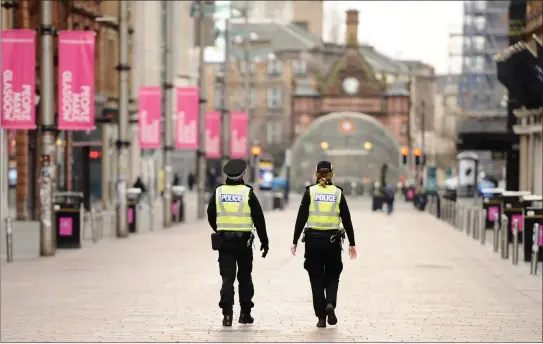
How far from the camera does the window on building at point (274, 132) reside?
423ft

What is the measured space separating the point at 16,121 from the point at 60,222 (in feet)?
8.82

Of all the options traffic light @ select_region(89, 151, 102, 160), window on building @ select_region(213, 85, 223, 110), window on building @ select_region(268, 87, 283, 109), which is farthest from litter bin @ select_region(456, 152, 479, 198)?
window on building @ select_region(268, 87, 283, 109)

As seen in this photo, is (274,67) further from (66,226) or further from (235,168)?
(235,168)

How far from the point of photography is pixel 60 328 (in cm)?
1459

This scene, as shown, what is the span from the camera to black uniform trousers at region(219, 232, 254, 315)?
1359 cm

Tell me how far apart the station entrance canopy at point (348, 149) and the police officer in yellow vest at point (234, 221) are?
101 meters

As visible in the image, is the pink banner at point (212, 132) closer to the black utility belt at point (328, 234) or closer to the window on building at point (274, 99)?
the black utility belt at point (328, 234)

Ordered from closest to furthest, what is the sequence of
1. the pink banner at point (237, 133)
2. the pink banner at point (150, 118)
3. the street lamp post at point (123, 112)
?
the street lamp post at point (123, 112)
the pink banner at point (150, 118)
the pink banner at point (237, 133)

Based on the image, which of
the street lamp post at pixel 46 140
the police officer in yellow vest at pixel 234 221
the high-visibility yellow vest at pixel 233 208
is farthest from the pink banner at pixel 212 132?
the high-visibility yellow vest at pixel 233 208

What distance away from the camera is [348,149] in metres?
121

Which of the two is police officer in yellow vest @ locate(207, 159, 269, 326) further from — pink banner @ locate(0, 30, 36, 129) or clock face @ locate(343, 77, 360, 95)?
clock face @ locate(343, 77, 360, 95)

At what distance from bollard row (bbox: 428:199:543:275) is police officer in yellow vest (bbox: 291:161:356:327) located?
9592 mm

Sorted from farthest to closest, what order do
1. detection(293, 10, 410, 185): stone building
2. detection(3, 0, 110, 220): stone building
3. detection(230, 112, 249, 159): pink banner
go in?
detection(293, 10, 410, 185): stone building → detection(230, 112, 249, 159): pink banner → detection(3, 0, 110, 220): stone building

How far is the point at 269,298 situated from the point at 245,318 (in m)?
3.73
